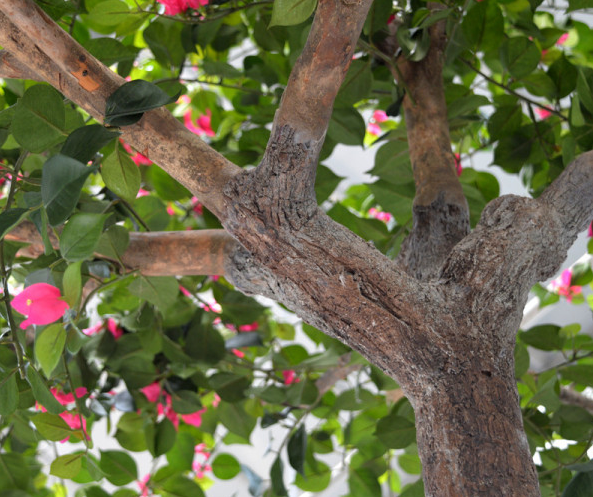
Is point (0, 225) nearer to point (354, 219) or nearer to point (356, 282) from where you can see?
point (356, 282)

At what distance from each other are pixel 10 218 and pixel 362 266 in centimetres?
23

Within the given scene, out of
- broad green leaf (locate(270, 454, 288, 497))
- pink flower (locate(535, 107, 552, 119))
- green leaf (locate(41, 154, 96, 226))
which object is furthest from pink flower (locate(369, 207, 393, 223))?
green leaf (locate(41, 154, 96, 226))

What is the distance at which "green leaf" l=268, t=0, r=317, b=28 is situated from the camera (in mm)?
412

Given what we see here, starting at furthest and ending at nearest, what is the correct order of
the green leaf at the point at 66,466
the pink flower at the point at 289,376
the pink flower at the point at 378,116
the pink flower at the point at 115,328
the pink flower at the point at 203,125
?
the pink flower at the point at 378,116, the pink flower at the point at 203,125, the pink flower at the point at 289,376, the pink flower at the point at 115,328, the green leaf at the point at 66,466

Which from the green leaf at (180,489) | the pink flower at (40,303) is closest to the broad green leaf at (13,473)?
the green leaf at (180,489)

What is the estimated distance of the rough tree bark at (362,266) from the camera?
40 cm

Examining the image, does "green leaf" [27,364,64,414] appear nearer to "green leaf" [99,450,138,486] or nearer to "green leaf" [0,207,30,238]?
"green leaf" [0,207,30,238]

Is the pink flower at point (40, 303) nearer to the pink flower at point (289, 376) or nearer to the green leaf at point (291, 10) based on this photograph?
the green leaf at point (291, 10)

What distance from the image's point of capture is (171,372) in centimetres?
89

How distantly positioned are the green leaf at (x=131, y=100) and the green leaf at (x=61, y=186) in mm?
105

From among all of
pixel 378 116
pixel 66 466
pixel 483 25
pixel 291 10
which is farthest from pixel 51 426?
pixel 378 116

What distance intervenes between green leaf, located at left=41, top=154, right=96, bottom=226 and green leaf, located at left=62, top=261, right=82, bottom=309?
0.09 metres

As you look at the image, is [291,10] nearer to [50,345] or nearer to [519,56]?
[50,345]

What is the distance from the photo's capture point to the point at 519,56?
0.74 m
